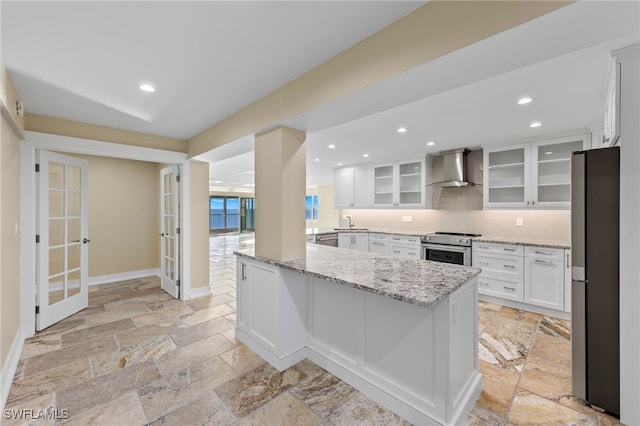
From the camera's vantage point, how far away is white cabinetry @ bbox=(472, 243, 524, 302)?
12.2 ft

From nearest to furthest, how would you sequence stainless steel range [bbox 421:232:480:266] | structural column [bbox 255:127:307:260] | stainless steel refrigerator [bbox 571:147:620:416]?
1. stainless steel refrigerator [bbox 571:147:620:416]
2. structural column [bbox 255:127:307:260]
3. stainless steel range [bbox 421:232:480:266]

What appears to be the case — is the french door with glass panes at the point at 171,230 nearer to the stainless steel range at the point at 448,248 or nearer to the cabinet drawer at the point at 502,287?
the stainless steel range at the point at 448,248

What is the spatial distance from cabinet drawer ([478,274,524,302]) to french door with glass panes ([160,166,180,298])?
4.60 meters

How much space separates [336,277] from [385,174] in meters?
4.12

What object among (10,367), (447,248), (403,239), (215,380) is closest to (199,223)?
(10,367)

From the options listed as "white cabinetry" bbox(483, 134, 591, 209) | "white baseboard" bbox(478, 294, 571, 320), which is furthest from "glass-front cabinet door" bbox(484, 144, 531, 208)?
"white baseboard" bbox(478, 294, 571, 320)

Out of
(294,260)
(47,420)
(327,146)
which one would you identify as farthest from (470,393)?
(327,146)

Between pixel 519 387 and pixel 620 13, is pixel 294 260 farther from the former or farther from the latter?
pixel 620 13

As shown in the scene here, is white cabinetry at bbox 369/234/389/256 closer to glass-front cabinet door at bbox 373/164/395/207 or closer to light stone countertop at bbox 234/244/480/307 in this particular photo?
glass-front cabinet door at bbox 373/164/395/207

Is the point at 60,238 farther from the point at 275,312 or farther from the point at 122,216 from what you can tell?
the point at 275,312

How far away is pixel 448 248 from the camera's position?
4.31 m

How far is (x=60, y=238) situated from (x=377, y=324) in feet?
13.0

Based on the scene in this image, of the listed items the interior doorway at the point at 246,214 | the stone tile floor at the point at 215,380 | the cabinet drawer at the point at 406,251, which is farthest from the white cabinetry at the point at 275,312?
the interior doorway at the point at 246,214

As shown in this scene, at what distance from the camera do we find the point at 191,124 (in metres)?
3.36
